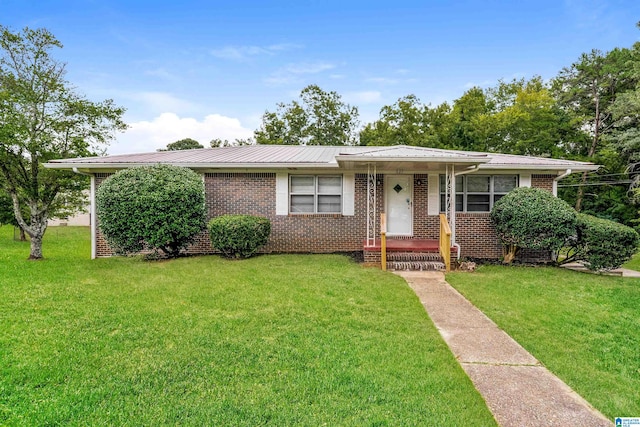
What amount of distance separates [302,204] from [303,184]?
610mm

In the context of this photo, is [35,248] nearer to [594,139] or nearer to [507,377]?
→ [507,377]

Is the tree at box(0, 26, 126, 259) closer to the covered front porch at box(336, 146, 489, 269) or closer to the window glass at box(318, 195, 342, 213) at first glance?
the window glass at box(318, 195, 342, 213)

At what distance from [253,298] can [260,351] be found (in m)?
1.84

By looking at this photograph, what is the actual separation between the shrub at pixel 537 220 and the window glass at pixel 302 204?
517cm

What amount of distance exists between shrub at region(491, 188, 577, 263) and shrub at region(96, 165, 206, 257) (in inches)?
314

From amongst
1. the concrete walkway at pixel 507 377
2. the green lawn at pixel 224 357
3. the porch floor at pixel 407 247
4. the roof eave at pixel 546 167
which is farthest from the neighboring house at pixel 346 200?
the concrete walkway at pixel 507 377

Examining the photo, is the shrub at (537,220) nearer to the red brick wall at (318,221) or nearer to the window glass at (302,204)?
the red brick wall at (318,221)

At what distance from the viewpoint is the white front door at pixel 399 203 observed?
31.5 ft

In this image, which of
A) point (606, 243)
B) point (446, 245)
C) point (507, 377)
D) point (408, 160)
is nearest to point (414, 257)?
point (446, 245)

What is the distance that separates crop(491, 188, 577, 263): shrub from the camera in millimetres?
7543

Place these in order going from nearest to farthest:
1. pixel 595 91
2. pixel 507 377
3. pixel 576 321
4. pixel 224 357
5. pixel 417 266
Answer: pixel 507 377 < pixel 224 357 < pixel 576 321 < pixel 417 266 < pixel 595 91

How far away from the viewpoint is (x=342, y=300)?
16.7 ft

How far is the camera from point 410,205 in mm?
9602

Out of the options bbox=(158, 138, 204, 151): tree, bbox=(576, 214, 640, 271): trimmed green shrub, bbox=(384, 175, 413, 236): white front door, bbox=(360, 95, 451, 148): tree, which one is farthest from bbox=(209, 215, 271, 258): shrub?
bbox=(158, 138, 204, 151): tree
